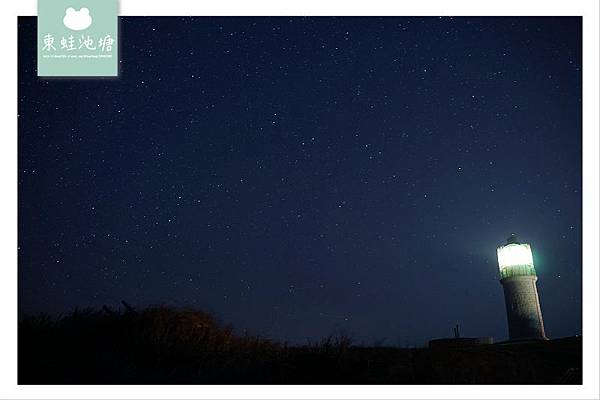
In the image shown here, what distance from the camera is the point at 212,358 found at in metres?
5.79

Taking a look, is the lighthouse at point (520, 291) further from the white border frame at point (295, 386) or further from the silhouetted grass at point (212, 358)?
the white border frame at point (295, 386)

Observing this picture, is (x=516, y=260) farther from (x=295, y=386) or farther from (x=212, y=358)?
(x=295, y=386)

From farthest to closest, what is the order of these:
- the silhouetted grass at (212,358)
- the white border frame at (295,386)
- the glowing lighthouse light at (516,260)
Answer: the glowing lighthouse light at (516,260) → the silhouetted grass at (212,358) → the white border frame at (295,386)

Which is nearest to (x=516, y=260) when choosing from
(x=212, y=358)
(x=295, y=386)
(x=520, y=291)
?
(x=520, y=291)

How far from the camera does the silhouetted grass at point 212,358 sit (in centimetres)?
522

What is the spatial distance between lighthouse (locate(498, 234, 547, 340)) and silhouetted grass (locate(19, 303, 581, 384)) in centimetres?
496

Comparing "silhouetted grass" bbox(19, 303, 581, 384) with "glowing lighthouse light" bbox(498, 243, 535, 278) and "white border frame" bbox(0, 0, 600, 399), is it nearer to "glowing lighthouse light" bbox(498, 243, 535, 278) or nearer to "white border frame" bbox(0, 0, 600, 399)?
"white border frame" bbox(0, 0, 600, 399)

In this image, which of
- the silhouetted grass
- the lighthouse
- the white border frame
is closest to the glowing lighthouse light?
the lighthouse

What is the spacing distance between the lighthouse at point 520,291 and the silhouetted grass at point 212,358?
4963mm

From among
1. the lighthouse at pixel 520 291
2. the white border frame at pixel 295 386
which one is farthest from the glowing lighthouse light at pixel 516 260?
the white border frame at pixel 295 386

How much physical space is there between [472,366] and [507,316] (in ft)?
21.4

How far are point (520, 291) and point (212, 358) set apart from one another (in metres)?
7.79
